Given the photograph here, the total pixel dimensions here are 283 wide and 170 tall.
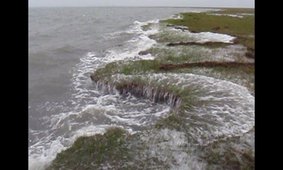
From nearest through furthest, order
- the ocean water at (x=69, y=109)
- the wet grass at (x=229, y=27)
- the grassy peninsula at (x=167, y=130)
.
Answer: the grassy peninsula at (x=167, y=130) < the ocean water at (x=69, y=109) < the wet grass at (x=229, y=27)

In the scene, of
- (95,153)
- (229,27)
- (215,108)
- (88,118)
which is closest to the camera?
(95,153)

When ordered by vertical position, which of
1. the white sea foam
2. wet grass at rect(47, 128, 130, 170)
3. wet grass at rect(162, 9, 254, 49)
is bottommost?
Answer: wet grass at rect(47, 128, 130, 170)

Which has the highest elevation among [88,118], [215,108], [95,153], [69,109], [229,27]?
[229,27]

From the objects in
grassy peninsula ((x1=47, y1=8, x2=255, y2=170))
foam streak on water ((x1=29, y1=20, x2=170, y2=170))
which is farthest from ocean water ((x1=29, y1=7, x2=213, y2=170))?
grassy peninsula ((x1=47, y1=8, x2=255, y2=170))

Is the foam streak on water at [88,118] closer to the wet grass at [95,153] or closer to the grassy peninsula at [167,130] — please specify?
the wet grass at [95,153]

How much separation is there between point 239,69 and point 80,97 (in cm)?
1166

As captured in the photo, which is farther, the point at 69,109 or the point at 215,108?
the point at 69,109

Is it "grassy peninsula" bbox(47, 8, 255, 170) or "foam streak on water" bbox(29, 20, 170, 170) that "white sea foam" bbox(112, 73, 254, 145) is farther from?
"foam streak on water" bbox(29, 20, 170, 170)

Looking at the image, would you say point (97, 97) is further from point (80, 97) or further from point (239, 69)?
Result: point (239, 69)

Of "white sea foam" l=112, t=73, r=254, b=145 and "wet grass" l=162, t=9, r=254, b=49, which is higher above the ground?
"wet grass" l=162, t=9, r=254, b=49

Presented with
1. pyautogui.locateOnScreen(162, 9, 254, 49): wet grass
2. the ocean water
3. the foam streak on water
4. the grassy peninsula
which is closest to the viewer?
the grassy peninsula

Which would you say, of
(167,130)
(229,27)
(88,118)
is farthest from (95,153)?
(229,27)

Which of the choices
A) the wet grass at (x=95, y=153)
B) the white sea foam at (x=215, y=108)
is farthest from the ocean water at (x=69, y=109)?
the white sea foam at (x=215, y=108)

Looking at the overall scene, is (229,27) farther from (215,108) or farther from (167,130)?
(167,130)
